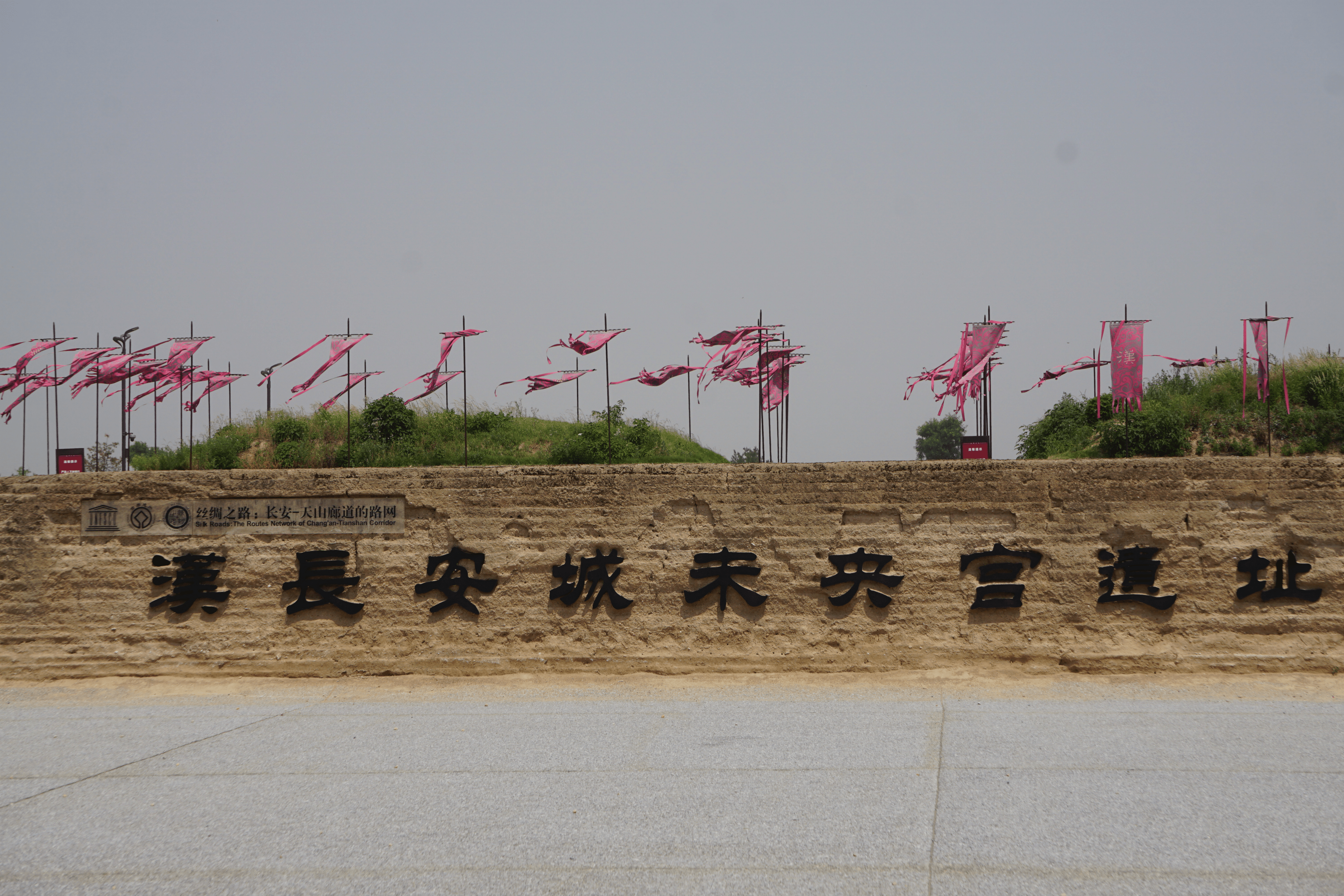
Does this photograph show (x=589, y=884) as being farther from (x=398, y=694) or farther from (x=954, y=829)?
(x=398, y=694)

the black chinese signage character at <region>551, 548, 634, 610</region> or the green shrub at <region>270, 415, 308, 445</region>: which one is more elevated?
the green shrub at <region>270, 415, 308, 445</region>

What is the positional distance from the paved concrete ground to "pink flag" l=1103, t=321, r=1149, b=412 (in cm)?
347

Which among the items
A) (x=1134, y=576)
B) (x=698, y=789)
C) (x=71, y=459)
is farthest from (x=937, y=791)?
(x=71, y=459)

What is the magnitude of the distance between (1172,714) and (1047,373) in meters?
7.71

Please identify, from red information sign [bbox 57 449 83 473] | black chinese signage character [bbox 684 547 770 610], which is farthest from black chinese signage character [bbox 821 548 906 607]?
red information sign [bbox 57 449 83 473]

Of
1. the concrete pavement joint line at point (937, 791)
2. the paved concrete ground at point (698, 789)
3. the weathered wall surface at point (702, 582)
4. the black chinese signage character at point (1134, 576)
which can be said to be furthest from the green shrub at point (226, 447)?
the black chinese signage character at point (1134, 576)

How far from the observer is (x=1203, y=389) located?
16078 mm

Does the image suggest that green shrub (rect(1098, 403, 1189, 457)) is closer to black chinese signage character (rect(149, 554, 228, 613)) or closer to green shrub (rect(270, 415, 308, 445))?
black chinese signage character (rect(149, 554, 228, 613))

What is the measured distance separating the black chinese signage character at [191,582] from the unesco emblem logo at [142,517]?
425 millimetres

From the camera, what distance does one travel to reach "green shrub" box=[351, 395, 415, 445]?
57.7 feet

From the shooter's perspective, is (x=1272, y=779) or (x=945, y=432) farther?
(x=945, y=432)

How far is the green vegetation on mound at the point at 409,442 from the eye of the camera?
1658 centimetres

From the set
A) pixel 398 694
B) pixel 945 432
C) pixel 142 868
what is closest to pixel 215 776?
pixel 142 868

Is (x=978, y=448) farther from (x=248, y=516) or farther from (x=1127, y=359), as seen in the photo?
(x=248, y=516)
